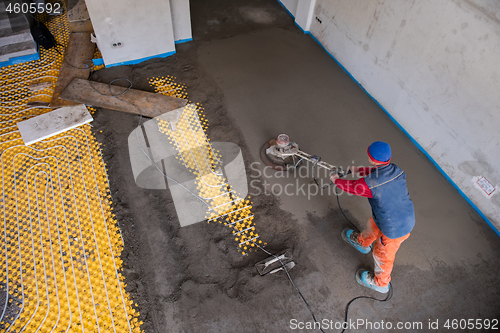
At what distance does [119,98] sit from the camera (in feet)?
16.6

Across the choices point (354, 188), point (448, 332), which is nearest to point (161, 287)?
point (354, 188)

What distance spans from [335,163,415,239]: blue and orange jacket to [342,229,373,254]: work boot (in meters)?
0.71

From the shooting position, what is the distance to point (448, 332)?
3.33 m

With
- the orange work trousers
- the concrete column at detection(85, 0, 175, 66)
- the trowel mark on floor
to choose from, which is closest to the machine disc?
the trowel mark on floor

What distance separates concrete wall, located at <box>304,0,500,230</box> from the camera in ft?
12.0

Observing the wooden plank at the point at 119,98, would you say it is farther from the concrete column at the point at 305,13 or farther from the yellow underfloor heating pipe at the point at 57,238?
the concrete column at the point at 305,13

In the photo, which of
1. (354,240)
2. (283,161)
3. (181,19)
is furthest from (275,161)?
(181,19)

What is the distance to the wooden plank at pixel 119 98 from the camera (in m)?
4.96

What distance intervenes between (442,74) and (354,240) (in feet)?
8.59

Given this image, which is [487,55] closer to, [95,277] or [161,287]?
[161,287]

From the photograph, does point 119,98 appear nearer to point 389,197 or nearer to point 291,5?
point 389,197

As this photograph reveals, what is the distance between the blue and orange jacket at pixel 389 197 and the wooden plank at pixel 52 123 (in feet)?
13.8

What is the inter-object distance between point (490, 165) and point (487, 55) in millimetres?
1376

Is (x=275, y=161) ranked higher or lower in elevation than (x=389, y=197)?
lower
